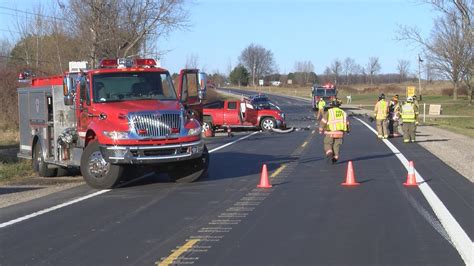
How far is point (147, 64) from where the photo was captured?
1380 cm

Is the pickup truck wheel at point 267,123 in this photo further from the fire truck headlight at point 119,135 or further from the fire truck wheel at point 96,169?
the fire truck headlight at point 119,135

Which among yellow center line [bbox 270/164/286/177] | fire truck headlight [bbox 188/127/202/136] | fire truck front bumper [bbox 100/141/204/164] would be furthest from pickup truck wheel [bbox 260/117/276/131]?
fire truck front bumper [bbox 100/141/204/164]

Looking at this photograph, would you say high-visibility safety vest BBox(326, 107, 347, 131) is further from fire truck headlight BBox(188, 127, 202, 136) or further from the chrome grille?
the chrome grille

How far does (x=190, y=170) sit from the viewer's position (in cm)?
1333

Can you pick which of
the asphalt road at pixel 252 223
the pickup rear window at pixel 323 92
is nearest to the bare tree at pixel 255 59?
the pickup rear window at pixel 323 92

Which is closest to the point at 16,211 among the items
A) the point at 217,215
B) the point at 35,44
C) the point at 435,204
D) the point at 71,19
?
the point at 217,215

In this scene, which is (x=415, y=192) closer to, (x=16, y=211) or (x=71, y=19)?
(x=16, y=211)

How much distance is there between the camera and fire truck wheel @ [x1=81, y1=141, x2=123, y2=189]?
40.2ft

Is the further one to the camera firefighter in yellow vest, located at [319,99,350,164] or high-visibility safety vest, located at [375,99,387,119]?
high-visibility safety vest, located at [375,99,387,119]

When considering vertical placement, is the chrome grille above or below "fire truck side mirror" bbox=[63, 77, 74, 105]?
below

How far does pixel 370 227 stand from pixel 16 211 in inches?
231

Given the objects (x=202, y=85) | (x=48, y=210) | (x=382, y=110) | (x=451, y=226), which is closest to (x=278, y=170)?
(x=202, y=85)

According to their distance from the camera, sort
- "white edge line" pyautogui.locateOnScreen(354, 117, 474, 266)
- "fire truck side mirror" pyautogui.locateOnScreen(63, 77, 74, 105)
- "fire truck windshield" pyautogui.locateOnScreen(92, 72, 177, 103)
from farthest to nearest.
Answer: "fire truck side mirror" pyautogui.locateOnScreen(63, 77, 74, 105) < "fire truck windshield" pyautogui.locateOnScreen(92, 72, 177, 103) < "white edge line" pyautogui.locateOnScreen(354, 117, 474, 266)

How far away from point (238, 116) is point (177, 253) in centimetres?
2461
